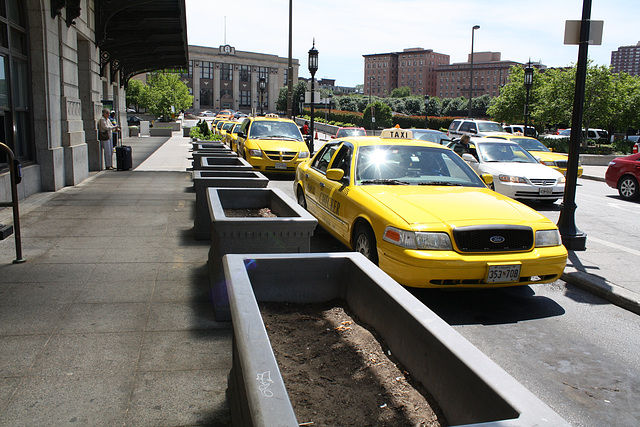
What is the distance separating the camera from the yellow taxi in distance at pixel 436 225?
17.8 feet

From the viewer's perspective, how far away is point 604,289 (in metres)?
6.36

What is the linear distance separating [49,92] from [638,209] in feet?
43.5

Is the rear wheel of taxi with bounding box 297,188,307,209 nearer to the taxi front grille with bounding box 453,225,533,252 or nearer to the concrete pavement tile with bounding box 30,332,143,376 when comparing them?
the taxi front grille with bounding box 453,225,533,252

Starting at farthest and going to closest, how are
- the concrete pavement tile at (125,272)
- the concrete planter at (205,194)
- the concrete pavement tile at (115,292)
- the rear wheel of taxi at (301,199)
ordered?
the rear wheel of taxi at (301,199) → the concrete planter at (205,194) → the concrete pavement tile at (125,272) → the concrete pavement tile at (115,292)

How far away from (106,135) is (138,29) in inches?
231

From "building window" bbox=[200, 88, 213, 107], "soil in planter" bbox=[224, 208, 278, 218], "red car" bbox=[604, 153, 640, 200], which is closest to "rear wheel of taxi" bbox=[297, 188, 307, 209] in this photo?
"soil in planter" bbox=[224, 208, 278, 218]

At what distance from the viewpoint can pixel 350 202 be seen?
6.82 meters

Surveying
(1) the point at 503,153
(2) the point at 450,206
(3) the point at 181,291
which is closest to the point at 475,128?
(1) the point at 503,153

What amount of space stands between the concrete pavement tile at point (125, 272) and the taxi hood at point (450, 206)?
260cm

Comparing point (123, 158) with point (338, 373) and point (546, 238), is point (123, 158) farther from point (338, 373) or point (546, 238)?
point (338, 373)

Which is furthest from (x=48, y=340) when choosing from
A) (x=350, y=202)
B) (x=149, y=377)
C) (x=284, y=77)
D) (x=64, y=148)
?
(x=284, y=77)

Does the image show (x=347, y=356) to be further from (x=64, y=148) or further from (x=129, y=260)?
(x=64, y=148)

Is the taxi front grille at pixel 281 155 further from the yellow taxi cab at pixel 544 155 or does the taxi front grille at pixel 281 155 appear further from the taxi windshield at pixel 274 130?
the yellow taxi cab at pixel 544 155

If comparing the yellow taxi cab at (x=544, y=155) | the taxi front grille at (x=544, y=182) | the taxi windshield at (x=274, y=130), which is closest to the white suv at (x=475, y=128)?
the yellow taxi cab at (x=544, y=155)
